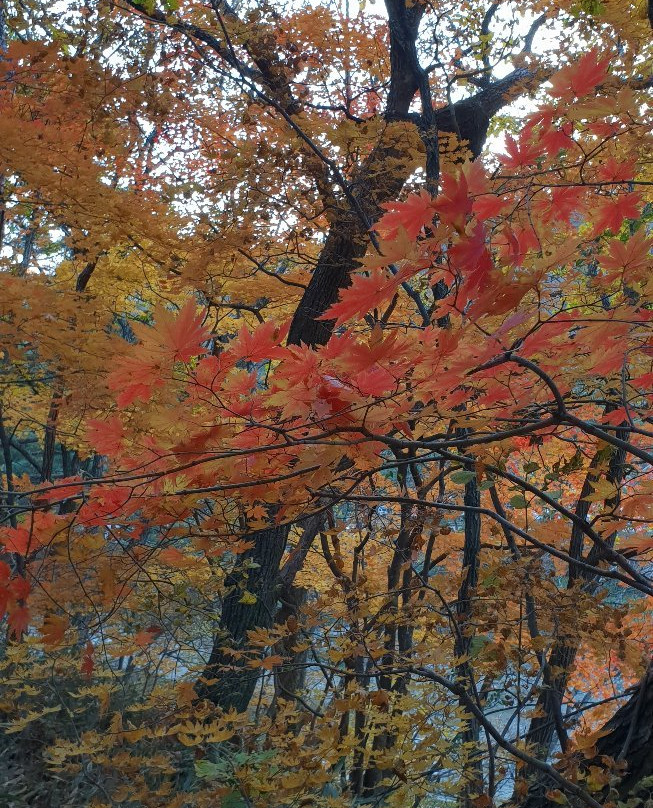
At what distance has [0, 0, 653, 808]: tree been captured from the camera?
1.39 m

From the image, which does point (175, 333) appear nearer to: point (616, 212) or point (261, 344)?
point (261, 344)

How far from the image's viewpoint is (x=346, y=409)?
126cm

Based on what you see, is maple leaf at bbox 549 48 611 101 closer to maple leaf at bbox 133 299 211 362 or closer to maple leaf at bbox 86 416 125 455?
maple leaf at bbox 133 299 211 362

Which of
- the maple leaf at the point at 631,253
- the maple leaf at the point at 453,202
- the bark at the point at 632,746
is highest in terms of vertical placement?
the maple leaf at the point at 631,253

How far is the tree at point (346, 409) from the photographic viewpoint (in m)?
1.39

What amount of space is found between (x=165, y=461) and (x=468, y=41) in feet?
12.1

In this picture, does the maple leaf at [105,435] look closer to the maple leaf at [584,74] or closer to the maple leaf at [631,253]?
the maple leaf at [631,253]

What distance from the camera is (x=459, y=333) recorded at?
1.23 meters

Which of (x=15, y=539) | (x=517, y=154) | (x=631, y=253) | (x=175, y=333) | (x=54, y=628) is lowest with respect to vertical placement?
(x=54, y=628)

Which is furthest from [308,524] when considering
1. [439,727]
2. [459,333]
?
[459,333]

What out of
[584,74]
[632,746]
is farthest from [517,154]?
[632,746]

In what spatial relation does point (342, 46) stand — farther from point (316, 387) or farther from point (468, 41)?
point (316, 387)

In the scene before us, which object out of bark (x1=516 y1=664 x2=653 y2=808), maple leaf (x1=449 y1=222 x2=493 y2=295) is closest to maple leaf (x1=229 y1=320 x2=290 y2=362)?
maple leaf (x1=449 y1=222 x2=493 y2=295)

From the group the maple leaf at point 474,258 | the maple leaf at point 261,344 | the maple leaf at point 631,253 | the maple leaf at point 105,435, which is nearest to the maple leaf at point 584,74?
the maple leaf at point 631,253
